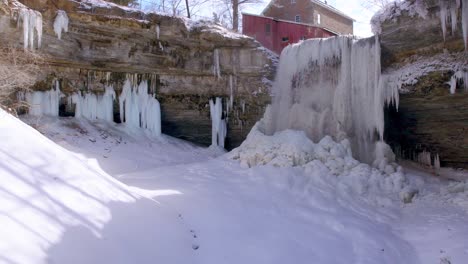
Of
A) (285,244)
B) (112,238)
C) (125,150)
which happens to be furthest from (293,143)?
(112,238)

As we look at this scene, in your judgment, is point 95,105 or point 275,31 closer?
point 95,105

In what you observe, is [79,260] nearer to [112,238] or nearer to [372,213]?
[112,238]

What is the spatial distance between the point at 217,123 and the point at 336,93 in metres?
5.43

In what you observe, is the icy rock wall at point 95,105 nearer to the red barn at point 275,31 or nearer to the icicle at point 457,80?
the icicle at point 457,80

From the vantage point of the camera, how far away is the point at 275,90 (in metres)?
15.1

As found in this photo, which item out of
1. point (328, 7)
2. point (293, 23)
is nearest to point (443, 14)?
point (293, 23)

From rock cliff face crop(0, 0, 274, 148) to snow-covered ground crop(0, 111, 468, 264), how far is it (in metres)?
2.71

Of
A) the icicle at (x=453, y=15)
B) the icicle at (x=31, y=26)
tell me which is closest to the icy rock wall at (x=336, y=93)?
the icicle at (x=453, y=15)

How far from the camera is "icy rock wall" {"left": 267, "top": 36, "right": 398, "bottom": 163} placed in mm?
11648

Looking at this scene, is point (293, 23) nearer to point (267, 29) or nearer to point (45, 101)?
point (267, 29)

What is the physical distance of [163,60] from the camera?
1419 centimetres

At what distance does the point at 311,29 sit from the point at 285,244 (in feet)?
65.5

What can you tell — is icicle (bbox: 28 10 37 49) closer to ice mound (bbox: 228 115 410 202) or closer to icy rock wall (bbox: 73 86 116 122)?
icy rock wall (bbox: 73 86 116 122)

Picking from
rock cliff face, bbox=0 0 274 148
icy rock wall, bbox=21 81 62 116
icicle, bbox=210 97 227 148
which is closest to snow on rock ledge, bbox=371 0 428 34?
rock cliff face, bbox=0 0 274 148
